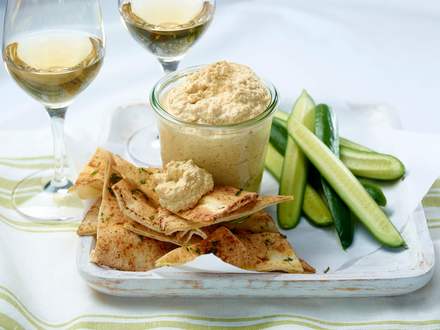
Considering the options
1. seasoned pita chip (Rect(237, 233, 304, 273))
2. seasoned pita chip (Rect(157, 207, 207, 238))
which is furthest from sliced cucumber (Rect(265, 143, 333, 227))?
seasoned pita chip (Rect(157, 207, 207, 238))

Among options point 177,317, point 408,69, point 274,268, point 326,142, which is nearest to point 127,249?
point 177,317

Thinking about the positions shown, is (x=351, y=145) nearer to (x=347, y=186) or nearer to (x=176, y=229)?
(x=347, y=186)

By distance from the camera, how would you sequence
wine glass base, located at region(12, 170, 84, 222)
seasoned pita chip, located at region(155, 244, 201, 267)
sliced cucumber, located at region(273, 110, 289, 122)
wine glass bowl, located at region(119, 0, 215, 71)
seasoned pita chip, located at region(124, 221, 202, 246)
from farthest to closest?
sliced cucumber, located at region(273, 110, 289, 122), wine glass bowl, located at region(119, 0, 215, 71), wine glass base, located at region(12, 170, 84, 222), seasoned pita chip, located at region(124, 221, 202, 246), seasoned pita chip, located at region(155, 244, 201, 267)

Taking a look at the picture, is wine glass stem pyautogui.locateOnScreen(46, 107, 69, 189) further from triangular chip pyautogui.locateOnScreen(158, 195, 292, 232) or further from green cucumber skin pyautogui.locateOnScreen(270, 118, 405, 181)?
green cucumber skin pyautogui.locateOnScreen(270, 118, 405, 181)

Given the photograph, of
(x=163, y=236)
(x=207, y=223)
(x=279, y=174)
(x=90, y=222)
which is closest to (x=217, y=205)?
(x=207, y=223)

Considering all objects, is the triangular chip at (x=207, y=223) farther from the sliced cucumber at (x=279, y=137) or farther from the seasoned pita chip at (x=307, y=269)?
the sliced cucumber at (x=279, y=137)

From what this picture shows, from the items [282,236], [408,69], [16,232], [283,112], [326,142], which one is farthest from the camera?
[408,69]

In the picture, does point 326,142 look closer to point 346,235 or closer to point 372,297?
point 346,235
